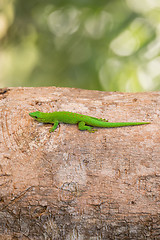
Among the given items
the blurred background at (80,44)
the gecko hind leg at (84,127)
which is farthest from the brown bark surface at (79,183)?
the blurred background at (80,44)

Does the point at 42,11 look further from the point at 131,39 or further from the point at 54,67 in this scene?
the point at 131,39

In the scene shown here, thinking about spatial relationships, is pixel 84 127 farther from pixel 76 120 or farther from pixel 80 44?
pixel 80 44

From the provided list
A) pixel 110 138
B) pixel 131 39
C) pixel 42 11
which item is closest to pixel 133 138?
pixel 110 138

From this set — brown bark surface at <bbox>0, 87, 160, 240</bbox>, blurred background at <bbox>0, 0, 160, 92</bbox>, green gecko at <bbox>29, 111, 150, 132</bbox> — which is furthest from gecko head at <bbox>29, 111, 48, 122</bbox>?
blurred background at <bbox>0, 0, 160, 92</bbox>

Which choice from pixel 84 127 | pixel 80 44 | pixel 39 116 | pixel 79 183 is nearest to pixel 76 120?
pixel 84 127

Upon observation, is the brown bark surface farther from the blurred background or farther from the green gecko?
the blurred background

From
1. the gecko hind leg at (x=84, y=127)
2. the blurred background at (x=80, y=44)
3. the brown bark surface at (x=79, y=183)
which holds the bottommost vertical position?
the brown bark surface at (x=79, y=183)

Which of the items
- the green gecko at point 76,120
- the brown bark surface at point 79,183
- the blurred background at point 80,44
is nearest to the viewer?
the brown bark surface at point 79,183

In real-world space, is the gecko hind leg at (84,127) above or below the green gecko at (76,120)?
below

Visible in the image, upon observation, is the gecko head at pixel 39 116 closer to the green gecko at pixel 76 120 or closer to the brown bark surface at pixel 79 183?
the green gecko at pixel 76 120
